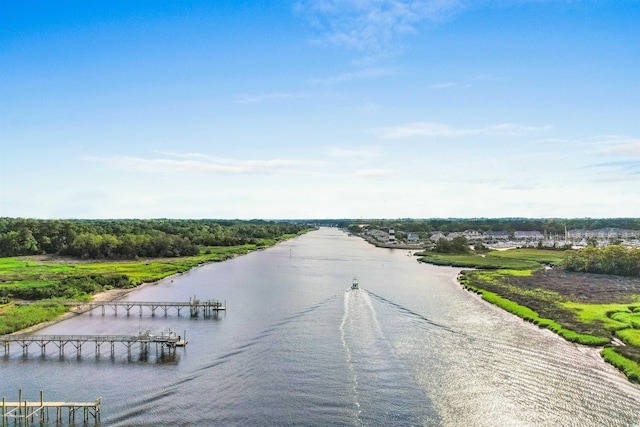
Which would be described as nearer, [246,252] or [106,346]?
[106,346]

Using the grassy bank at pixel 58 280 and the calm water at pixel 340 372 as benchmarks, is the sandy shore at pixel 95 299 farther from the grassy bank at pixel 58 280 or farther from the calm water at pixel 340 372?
the calm water at pixel 340 372

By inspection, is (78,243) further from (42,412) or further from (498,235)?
(498,235)

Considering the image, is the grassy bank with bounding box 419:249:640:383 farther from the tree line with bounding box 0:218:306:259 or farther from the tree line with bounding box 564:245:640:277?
the tree line with bounding box 0:218:306:259

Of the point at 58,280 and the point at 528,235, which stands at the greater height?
the point at 528,235

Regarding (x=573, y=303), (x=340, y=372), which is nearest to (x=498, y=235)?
(x=573, y=303)

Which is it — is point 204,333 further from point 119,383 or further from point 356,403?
point 356,403

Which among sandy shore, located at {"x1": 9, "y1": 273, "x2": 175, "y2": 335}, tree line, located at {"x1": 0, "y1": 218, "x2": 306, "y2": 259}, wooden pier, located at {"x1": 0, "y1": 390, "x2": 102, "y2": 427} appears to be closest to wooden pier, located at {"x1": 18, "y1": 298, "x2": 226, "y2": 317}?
sandy shore, located at {"x1": 9, "y1": 273, "x2": 175, "y2": 335}

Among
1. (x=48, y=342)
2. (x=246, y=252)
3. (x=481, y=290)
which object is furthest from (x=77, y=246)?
(x=481, y=290)
